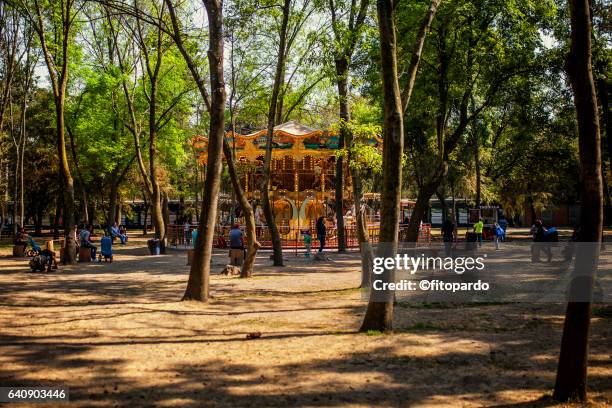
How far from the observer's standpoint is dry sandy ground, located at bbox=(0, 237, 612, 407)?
6.14 metres

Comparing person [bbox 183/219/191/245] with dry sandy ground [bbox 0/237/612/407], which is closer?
dry sandy ground [bbox 0/237/612/407]

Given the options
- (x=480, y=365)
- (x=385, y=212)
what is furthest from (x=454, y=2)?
(x=480, y=365)

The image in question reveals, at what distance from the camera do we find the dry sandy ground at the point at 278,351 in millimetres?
6141

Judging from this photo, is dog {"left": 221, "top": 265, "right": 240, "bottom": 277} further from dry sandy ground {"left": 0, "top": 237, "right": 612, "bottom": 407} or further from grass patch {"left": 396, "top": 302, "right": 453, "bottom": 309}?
grass patch {"left": 396, "top": 302, "right": 453, "bottom": 309}

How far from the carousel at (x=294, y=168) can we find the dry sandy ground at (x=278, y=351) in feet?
45.5


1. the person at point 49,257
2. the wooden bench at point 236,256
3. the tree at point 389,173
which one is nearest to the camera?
the tree at point 389,173

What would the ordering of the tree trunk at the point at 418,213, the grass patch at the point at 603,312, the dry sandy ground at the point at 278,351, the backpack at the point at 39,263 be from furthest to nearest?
the backpack at the point at 39,263 < the tree trunk at the point at 418,213 < the grass patch at the point at 603,312 < the dry sandy ground at the point at 278,351

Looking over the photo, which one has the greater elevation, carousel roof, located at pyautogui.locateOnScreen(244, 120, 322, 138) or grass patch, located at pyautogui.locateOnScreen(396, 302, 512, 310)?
carousel roof, located at pyautogui.locateOnScreen(244, 120, 322, 138)

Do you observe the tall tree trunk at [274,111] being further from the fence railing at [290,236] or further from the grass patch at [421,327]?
the grass patch at [421,327]

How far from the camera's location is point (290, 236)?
2984 centimetres

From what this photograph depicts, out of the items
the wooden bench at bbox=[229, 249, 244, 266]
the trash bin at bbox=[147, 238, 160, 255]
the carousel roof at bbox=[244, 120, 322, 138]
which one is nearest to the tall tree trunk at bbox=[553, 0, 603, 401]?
the wooden bench at bbox=[229, 249, 244, 266]

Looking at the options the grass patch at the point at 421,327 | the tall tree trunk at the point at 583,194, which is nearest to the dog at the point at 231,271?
the grass patch at the point at 421,327

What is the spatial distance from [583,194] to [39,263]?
17574 mm

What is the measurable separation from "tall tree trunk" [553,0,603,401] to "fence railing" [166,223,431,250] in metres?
21.3
